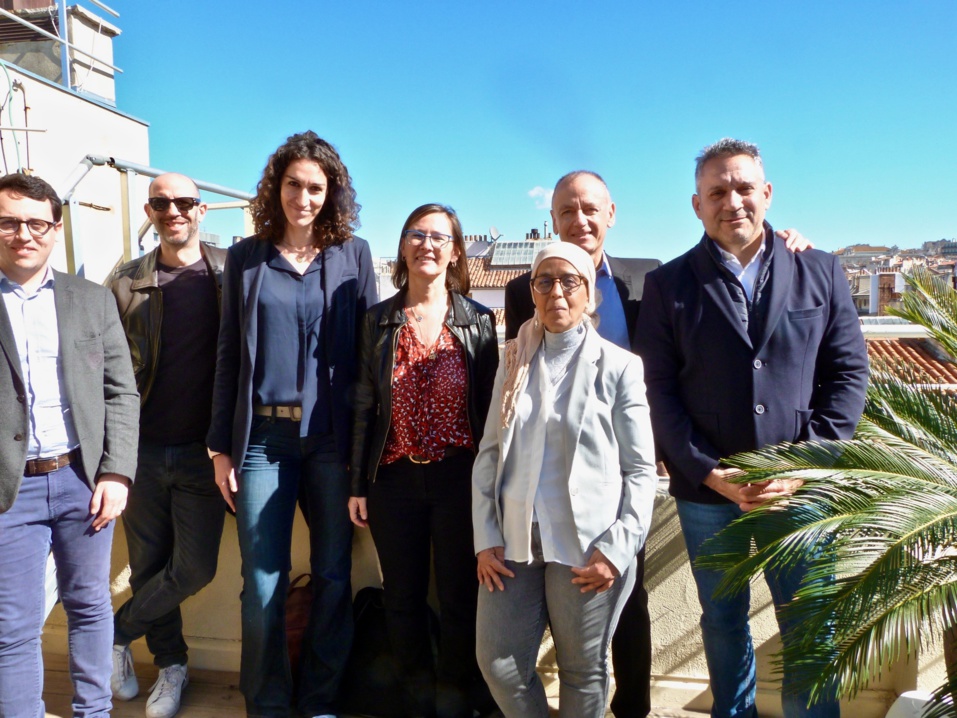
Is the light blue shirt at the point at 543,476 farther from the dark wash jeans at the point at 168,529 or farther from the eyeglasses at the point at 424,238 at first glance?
the dark wash jeans at the point at 168,529

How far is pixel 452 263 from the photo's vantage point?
8.53 ft

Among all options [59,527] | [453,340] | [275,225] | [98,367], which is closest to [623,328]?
[453,340]

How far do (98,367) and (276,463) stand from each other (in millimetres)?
681

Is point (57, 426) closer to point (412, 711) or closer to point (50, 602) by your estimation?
point (50, 602)

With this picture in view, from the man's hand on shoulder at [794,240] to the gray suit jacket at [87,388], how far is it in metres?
2.31

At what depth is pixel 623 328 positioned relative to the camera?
8.26 ft

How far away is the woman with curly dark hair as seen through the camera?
2465mm

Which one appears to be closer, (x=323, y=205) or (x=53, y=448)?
(x=53, y=448)

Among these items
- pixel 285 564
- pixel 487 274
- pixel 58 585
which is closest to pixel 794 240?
pixel 285 564

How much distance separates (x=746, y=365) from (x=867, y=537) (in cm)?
65

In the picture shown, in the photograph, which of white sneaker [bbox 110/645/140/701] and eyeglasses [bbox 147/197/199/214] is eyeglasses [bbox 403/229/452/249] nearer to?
eyeglasses [bbox 147/197/199/214]

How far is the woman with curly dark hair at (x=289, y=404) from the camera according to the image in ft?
8.09

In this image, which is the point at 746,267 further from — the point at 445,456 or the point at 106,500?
the point at 106,500

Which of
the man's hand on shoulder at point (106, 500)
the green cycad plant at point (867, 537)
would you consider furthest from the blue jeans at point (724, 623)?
the man's hand on shoulder at point (106, 500)
